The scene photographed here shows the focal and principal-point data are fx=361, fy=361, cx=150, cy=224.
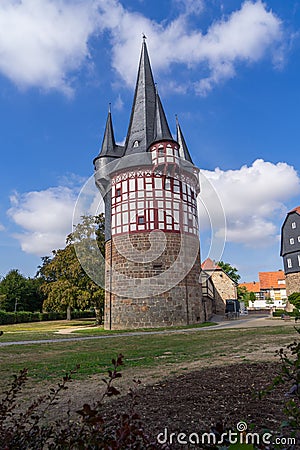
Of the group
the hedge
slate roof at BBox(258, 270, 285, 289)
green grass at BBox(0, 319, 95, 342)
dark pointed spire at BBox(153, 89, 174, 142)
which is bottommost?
green grass at BBox(0, 319, 95, 342)

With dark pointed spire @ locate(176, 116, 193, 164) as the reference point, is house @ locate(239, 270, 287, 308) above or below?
below

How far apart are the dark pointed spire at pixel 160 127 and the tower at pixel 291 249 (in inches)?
690

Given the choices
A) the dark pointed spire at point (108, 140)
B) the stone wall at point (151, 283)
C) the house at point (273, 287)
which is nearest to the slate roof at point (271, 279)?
the house at point (273, 287)

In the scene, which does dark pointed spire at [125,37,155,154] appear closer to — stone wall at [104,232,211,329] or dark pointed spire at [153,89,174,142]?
dark pointed spire at [153,89,174,142]

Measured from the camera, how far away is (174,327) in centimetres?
1895

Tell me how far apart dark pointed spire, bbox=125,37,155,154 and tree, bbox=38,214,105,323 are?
8736mm

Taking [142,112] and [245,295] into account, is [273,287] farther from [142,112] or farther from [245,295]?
[142,112]

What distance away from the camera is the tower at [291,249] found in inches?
1275

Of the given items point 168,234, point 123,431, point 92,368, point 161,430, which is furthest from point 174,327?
point 123,431

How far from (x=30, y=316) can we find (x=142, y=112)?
26652mm

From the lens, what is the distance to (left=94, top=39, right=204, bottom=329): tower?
64.3 feet

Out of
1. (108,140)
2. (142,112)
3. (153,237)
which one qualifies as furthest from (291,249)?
(108,140)

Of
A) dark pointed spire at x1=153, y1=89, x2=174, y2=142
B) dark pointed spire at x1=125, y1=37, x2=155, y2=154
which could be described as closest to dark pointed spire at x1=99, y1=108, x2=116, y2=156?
dark pointed spire at x1=125, y1=37, x2=155, y2=154

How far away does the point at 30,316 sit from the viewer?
39.7 meters
